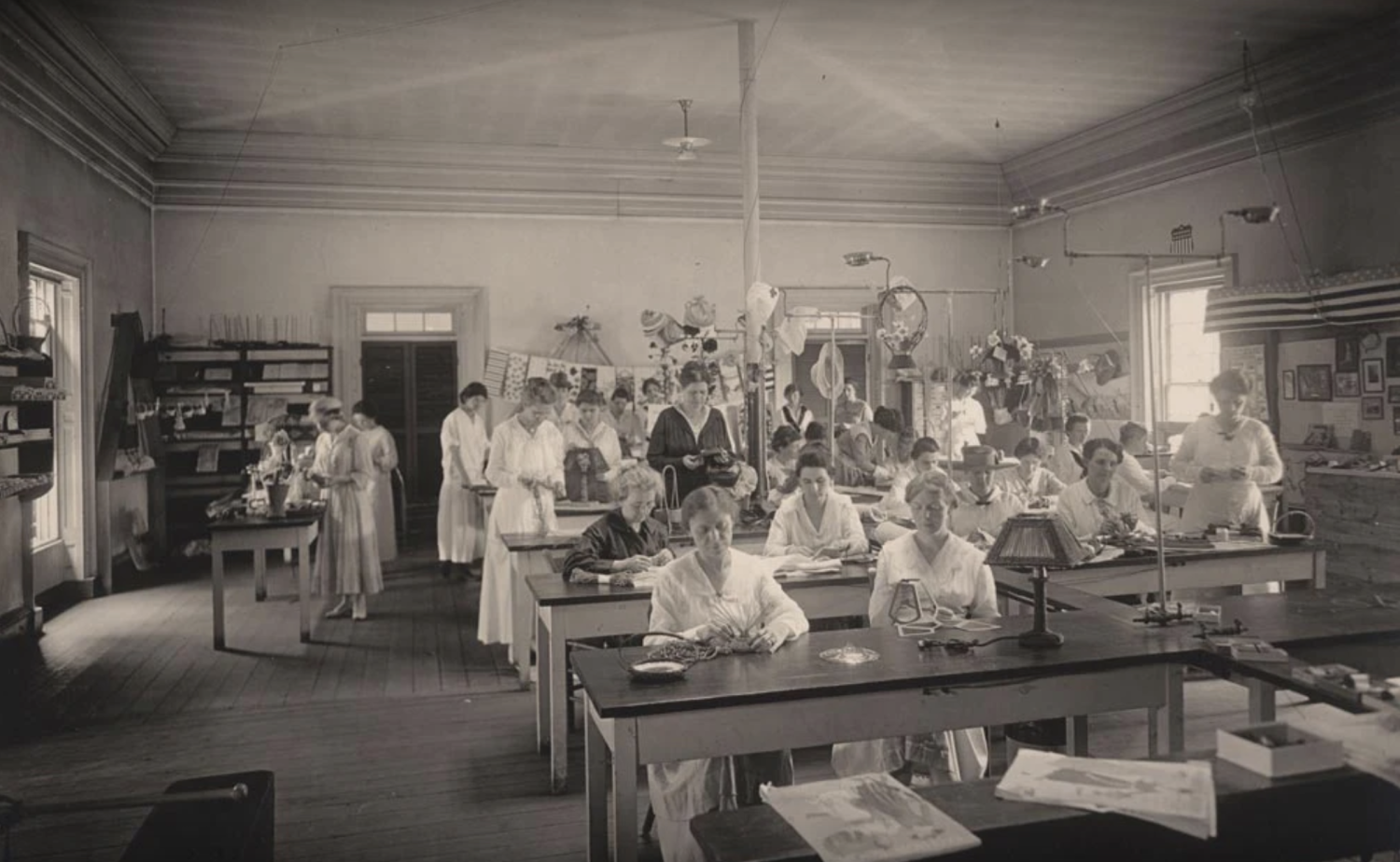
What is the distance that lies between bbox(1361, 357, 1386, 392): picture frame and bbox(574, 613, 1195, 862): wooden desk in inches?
202

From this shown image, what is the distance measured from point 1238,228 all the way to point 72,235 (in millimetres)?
9282

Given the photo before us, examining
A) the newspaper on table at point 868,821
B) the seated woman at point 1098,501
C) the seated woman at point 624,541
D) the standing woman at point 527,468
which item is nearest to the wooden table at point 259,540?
the standing woman at point 527,468

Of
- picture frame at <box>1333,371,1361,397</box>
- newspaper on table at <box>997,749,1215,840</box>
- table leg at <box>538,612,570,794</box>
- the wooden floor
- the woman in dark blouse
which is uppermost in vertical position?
picture frame at <box>1333,371,1361,397</box>

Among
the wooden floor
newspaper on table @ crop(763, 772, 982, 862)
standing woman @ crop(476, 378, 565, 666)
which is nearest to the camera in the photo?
newspaper on table @ crop(763, 772, 982, 862)

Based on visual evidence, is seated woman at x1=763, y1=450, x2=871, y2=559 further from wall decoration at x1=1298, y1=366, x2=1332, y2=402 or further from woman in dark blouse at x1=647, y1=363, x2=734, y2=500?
wall decoration at x1=1298, y1=366, x2=1332, y2=402

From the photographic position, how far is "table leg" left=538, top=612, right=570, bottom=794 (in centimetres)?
430

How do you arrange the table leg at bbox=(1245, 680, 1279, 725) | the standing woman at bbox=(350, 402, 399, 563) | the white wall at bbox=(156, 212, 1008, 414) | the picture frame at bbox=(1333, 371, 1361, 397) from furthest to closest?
the white wall at bbox=(156, 212, 1008, 414), the standing woman at bbox=(350, 402, 399, 563), the picture frame at bbox=(1333, 371, 1361, 397), the table leg at bbox=(1245, 680, 1279, 725)

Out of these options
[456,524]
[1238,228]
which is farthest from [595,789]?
[1238,228]

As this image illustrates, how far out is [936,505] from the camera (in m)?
4.01

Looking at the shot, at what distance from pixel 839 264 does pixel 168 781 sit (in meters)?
8.84

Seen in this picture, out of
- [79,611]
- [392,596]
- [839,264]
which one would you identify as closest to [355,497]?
[392,596]

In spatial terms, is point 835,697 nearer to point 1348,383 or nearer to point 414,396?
point 1348,383

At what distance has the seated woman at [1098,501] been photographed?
5.96 meters

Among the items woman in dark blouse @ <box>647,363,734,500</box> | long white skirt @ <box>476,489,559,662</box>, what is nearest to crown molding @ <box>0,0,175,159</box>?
long white skirt @ <box>476,489,559,662</box>
